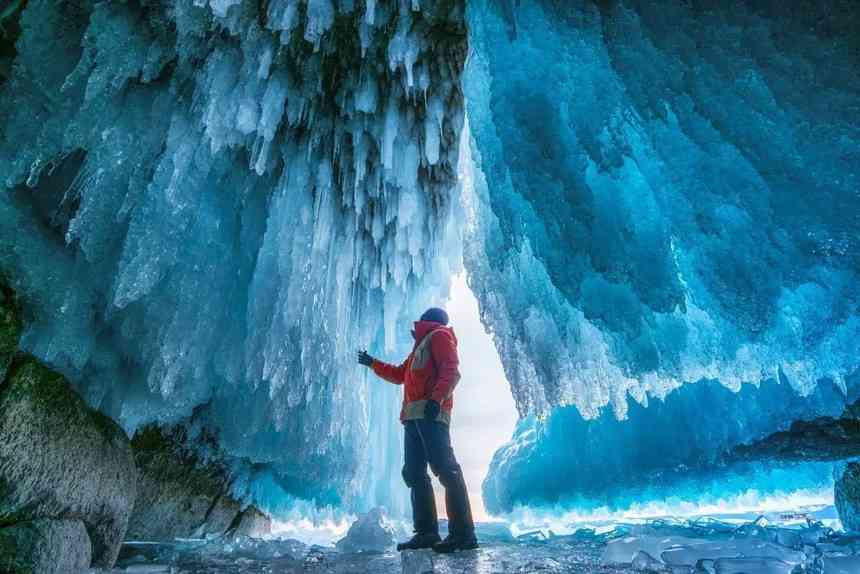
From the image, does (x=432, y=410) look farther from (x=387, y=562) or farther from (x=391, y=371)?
(x=391, y=371)

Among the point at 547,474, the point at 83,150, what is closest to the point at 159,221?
the point at 83,150

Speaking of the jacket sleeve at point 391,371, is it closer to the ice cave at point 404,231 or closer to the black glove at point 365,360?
the black glove at point 365,360

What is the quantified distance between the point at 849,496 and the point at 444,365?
15.8 ft

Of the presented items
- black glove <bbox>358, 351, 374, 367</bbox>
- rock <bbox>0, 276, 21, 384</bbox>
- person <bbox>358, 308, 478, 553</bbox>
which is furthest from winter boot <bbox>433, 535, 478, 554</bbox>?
rock <bbox>0, 276, 21, 384</bbox>

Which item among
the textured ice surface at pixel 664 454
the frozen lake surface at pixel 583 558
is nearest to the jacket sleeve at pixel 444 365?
the frozen lake surface at pixel 583 558

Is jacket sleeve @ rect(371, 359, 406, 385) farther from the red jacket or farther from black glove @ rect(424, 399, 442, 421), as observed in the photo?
black glove @ rect(424, 399, 442, 421)

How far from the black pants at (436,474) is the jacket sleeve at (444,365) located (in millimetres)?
266

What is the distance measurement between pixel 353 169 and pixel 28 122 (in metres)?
2.73

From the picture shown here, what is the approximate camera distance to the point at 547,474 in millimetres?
8891

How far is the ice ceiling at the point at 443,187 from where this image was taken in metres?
3.38

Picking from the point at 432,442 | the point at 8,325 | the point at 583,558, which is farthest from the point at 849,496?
the point at 8,325

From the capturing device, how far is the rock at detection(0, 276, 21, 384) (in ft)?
9.18

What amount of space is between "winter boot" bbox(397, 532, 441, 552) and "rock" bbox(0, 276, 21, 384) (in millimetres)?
3047

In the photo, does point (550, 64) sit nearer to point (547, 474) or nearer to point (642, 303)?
point (642, 303)
